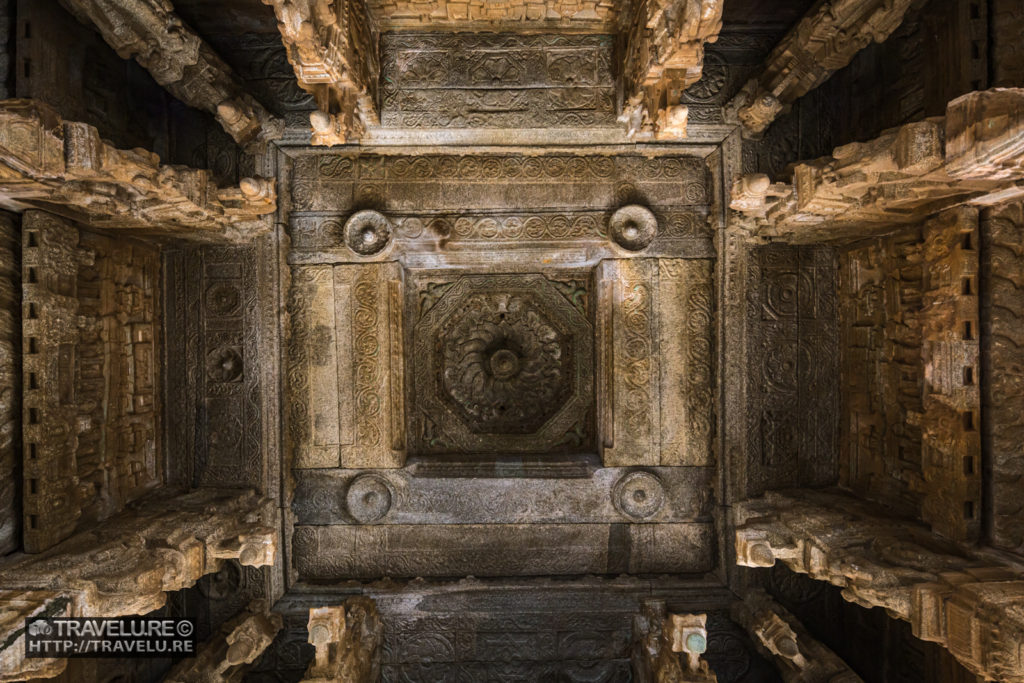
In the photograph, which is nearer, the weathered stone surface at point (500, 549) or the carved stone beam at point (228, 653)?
→ the carved stone beam at point (228, 653)

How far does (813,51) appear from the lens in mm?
4320

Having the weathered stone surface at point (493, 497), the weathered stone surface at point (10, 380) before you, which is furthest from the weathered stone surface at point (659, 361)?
the weathered stone surface at point (10, 380)

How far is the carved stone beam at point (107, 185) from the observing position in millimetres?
2859

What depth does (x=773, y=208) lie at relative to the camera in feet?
14.4

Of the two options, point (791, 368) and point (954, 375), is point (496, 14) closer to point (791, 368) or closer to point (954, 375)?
point (791, 368)

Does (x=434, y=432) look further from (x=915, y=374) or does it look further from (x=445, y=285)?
(x=915, y=374)

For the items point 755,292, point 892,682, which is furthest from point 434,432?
point 892,682

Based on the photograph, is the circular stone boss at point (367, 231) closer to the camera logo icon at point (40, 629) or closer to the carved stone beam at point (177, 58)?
the carved stone beam at point (177, 58)

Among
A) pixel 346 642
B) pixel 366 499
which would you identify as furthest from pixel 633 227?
pixel 346 642

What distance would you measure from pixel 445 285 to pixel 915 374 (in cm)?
457

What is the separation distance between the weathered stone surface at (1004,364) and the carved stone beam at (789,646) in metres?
1.72

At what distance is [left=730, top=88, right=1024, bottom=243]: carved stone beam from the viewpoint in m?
2.64

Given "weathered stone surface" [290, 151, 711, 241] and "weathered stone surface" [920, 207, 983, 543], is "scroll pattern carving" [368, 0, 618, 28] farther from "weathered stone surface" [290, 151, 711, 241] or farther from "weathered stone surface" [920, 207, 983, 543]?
"weathered stone surface" [920, 207, 983, 543]

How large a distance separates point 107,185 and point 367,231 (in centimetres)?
215
